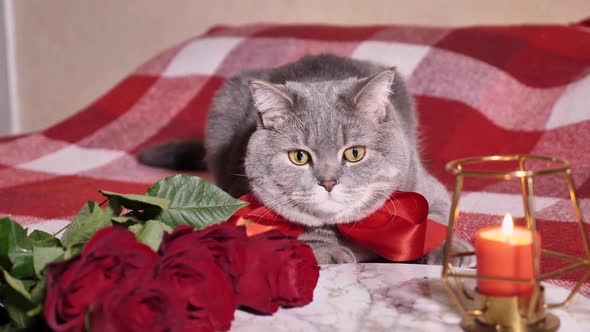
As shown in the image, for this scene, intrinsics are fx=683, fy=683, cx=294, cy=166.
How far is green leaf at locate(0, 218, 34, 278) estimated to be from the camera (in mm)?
745

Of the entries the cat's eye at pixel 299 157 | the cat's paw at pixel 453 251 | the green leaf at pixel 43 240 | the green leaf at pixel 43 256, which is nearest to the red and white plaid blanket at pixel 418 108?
the cat's paw at pixel 453 251

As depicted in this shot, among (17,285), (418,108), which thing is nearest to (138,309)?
(17,285)

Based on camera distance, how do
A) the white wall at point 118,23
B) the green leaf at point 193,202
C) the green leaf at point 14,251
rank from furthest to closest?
the white wall at point 118,23
the green leaf at point 193,202
the green leaf at point 14,251

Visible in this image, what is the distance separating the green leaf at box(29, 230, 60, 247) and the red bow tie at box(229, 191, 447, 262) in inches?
13.2

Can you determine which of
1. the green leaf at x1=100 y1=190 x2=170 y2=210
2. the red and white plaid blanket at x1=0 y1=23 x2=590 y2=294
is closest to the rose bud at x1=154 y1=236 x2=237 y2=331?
the green leaf at x1=100 y1=190 x2=170 y2=210

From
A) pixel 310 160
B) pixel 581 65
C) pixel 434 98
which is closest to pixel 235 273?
pixel 310 160

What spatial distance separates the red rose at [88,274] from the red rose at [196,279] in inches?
0.9

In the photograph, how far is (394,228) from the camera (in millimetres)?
1096

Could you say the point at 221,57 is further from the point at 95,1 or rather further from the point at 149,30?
the point at 95,1

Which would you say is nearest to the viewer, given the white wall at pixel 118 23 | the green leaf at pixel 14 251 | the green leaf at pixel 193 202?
the green leaf at pixel 14 251

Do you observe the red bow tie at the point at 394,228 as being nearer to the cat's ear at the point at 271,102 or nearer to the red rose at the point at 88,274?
the cat's ear at the point at 271,102

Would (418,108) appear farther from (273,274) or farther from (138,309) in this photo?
(138,309)

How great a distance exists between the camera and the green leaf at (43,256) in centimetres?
73

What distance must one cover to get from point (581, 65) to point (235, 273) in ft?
4.85
